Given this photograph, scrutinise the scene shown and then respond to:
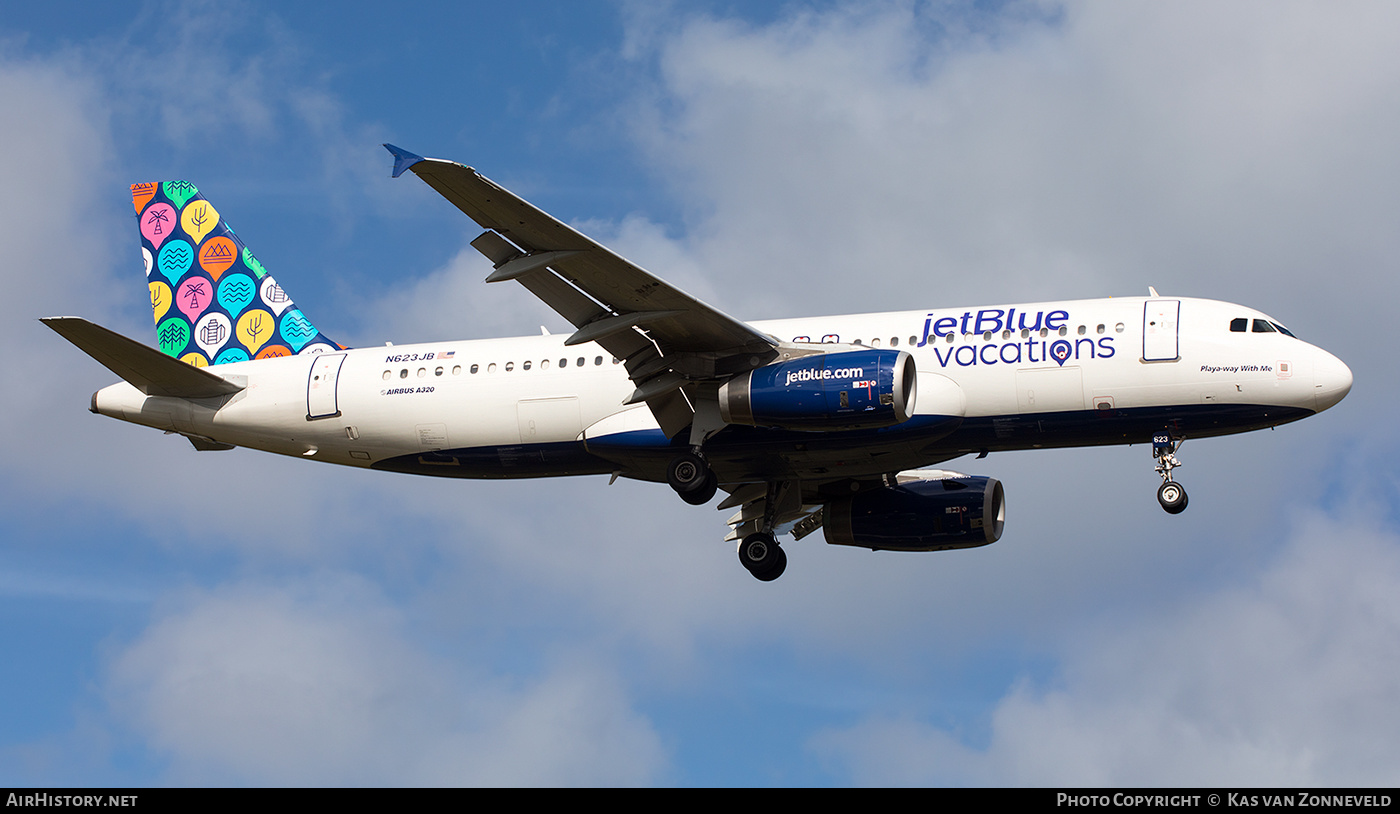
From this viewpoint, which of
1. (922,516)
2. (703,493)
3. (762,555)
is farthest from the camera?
(922,516)

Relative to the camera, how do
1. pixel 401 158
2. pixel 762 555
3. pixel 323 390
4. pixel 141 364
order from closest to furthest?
pixel 401 158
pixel 141 364
pixel 323 390
pixel 762 555

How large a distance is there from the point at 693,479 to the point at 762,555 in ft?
16.6

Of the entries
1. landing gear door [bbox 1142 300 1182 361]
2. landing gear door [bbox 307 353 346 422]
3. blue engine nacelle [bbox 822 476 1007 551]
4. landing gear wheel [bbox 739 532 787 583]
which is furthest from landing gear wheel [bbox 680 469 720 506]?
landing gear door [bbox 1142 300 1182 361]

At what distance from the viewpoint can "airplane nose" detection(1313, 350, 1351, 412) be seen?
31.4 metres

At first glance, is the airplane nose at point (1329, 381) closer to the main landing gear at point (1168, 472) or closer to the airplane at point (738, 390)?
the airplane at point (738, 390)

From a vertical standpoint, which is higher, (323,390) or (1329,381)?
(1329,381)

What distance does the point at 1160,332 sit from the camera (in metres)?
31.9

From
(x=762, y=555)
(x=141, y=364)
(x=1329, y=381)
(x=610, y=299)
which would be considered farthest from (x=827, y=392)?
(x=141, y=364)

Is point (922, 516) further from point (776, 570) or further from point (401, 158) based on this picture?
point (401, 158)

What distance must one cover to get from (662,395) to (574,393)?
2603 mm

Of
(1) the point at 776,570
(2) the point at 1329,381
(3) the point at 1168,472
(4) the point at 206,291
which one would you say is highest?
(4) the point at 206,291

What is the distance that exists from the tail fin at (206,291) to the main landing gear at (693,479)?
11.0 m

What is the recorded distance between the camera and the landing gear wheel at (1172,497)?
106 feet
